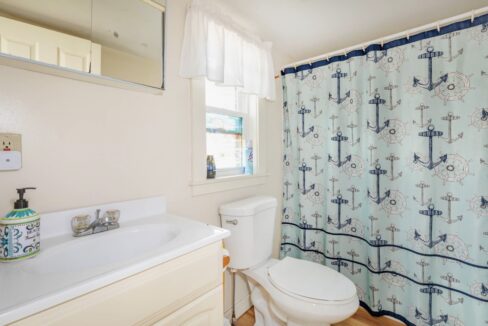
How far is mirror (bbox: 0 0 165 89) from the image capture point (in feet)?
2.34

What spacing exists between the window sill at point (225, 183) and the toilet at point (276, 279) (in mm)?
118

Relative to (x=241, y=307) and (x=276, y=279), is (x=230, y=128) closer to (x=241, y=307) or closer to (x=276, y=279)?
(x=276, y=279)

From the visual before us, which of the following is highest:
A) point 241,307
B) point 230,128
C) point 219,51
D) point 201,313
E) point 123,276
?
point 219,51

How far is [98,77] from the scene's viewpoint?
0.86 m

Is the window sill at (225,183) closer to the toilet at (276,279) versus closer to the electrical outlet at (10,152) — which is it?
the toilet at (276,279)

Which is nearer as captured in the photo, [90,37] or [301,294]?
[90,37]

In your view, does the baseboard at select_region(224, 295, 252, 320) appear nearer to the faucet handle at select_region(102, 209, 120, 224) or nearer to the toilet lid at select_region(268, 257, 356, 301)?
the toilet lid at select_region(268, 257, 356, 301)

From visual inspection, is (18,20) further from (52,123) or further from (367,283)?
(367,283)

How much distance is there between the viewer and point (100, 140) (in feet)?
3.01

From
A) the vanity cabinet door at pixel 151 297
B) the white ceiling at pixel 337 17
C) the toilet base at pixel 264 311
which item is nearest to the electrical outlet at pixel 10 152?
the vanity cabinet door at pixel 151 297

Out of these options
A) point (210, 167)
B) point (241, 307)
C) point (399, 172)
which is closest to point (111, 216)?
point (210, 167)

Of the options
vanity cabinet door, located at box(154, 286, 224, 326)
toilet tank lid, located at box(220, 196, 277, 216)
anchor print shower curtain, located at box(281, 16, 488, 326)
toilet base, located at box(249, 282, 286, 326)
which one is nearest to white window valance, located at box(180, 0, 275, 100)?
anchor print shower curtain, located at box(281, 16, 488, 326)

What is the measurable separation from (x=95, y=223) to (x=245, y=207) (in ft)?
2.44

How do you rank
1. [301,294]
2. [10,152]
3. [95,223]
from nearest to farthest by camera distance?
[10,152]
[95,223]
[301,294]
